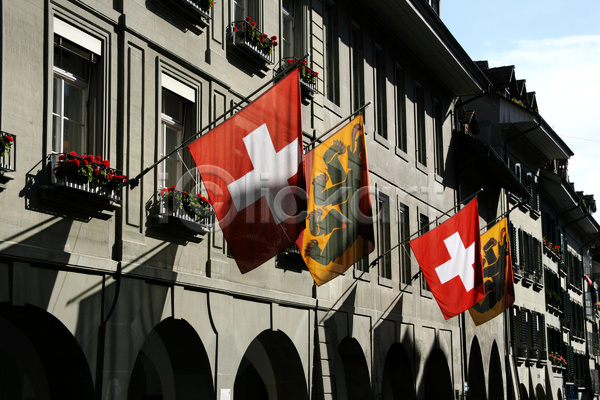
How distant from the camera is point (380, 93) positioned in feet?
75.9

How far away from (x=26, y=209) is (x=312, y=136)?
336 inches

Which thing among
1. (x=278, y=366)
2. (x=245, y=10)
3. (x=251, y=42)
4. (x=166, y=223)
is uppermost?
(x=245, y=10)

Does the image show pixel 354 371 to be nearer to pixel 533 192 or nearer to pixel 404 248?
pixel 404 248

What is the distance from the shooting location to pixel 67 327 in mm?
10984

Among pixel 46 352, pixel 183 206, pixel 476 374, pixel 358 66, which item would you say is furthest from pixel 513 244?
pixel 46 352

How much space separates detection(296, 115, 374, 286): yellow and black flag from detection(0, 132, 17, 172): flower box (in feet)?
15.9

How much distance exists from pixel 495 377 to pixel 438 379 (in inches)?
261

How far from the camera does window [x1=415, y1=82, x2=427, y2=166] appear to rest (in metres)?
25.9

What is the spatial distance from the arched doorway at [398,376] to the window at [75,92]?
41.2 feet

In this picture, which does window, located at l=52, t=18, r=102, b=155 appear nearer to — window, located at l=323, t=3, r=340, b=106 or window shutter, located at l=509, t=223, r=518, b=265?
window, located at l=323, t=3, r=340, b=106

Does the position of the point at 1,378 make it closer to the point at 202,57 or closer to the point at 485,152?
the point at 202,57

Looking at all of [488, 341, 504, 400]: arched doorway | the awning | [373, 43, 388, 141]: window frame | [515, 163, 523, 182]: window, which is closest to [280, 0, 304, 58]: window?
[373, 43, 388, 141]: window frame

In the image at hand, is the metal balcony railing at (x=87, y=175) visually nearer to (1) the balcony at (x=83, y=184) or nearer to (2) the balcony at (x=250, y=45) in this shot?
(1) the balcony at (x=83, y=184)

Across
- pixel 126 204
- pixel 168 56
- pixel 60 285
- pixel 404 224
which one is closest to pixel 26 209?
pixel 60 285
